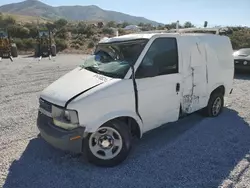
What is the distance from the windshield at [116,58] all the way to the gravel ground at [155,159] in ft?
4.43

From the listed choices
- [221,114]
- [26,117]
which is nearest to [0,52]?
[26,117]

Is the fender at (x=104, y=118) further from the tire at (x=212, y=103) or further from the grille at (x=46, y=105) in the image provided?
the tire at (x=212, y=103)

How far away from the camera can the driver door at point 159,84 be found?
3961 millimetres

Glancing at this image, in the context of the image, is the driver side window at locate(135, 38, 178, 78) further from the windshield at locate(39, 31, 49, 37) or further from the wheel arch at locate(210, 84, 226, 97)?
the windshield at locate(39, 31, 49, 37)

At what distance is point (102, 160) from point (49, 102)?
1.13 meters

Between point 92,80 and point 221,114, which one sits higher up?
point 92,80

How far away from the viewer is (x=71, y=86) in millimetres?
3824

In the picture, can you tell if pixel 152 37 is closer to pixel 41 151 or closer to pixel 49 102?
pixel 49 102

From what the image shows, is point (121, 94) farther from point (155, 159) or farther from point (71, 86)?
point (155, 159)

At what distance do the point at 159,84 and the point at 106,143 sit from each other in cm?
126

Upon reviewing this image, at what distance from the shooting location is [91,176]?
11.5ft

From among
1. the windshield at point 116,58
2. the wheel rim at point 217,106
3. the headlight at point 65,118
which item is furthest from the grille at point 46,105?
the wheel rim at point 217,106

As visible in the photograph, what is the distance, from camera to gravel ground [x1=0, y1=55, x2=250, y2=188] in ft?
11.2

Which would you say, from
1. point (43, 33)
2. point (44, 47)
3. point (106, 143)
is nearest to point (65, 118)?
point (106, 143)
